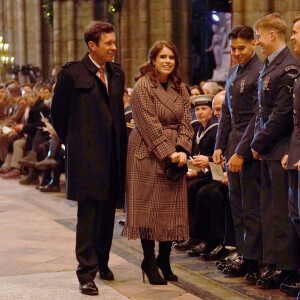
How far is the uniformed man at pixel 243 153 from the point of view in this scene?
19.5 ft

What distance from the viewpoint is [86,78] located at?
561 centimetres

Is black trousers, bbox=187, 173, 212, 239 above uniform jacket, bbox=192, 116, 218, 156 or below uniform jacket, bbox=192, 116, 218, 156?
below

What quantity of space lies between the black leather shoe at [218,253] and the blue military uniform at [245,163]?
686 mm

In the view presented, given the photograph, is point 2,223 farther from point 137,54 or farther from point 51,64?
point 51,64

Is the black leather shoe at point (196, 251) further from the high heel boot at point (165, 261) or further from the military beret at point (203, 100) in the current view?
the military beret at point (203, 100)

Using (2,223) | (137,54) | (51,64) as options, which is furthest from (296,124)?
(51,64)

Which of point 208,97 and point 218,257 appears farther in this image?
point 208,97

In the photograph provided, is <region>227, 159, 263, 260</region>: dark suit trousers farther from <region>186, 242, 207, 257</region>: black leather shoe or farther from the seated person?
the seated person

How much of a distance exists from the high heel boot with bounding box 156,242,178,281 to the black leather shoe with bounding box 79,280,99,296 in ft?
2.19

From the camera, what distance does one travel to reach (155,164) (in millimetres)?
5738

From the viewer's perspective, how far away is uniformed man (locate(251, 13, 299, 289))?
5.50 m

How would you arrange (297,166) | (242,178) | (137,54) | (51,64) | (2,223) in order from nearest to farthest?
(297,166), (242,178), (2,223), (137,54), (51,64)

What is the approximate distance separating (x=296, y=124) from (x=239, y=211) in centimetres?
117

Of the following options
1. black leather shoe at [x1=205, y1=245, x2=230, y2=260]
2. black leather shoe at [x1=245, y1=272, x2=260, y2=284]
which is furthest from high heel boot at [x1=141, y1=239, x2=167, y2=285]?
black leather shoe at [x1=205, y1=245, x2=230, y2=260]
